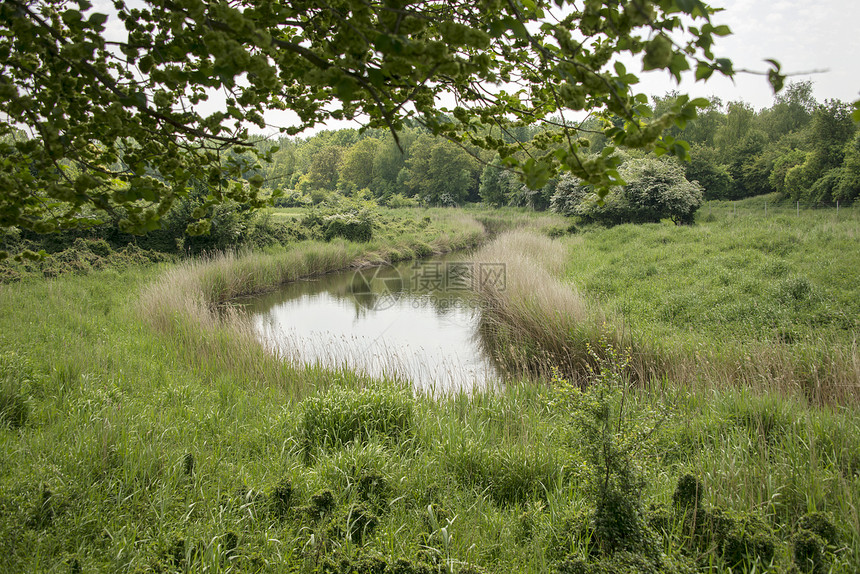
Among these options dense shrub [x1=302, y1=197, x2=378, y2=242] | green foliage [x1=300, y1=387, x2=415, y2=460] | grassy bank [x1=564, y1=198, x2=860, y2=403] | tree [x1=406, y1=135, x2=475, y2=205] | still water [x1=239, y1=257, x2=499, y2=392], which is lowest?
still water [x1=239, y1=257, x2=499, y2=392]

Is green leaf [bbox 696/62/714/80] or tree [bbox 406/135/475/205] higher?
tree [bbox 406/135/475/205]

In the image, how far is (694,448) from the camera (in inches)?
139

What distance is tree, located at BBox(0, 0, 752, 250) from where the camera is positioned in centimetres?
126

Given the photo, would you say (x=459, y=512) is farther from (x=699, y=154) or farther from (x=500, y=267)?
(x=699, y=154)

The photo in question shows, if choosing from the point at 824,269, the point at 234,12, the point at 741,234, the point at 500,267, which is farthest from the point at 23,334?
the point at 741,234

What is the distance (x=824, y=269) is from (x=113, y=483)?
11.8m

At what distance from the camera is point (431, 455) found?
11.6 ft

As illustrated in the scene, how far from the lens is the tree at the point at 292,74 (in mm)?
1265

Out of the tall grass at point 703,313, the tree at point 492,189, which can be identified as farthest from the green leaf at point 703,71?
the tree at point 492,189

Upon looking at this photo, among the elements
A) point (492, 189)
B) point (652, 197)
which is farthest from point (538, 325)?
point (492, 189)

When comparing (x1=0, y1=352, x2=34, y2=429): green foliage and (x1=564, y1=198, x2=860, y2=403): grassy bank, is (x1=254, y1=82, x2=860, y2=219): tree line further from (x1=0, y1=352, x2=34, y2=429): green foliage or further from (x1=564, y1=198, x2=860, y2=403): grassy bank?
(x1=0, y1=352, x2=34, y2=429): green foliage

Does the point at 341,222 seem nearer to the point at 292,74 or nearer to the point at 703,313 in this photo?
the point at 703,313

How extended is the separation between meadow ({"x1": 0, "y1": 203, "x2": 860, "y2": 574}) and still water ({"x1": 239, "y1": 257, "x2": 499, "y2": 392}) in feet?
2.50

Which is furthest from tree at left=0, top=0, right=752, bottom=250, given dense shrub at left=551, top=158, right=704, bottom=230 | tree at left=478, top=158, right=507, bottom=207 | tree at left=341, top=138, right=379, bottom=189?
tree at left=341, top=138, right=379, bottom=189
